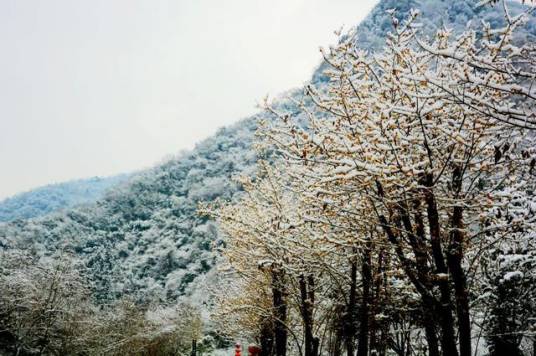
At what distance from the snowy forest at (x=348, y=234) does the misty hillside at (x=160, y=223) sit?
0.46 meters

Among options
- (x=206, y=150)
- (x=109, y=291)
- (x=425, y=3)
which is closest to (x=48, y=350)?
(x=109, y=291)

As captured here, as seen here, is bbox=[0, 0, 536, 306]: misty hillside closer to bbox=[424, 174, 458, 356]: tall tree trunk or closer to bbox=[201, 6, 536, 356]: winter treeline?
bbox=[201, 6, 536, 356]: winter treeline

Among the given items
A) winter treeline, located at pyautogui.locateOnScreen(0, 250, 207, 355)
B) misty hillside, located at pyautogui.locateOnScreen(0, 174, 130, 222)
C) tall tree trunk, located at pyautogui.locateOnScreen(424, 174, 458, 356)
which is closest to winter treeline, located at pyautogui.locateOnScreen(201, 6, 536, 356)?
tall tree trunk, located at pyautogui.locateOnScreen(424, 174, 458, 356)

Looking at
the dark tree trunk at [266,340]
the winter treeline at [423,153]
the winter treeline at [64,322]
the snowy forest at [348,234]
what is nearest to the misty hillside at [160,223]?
the snowy forest at [348,234]

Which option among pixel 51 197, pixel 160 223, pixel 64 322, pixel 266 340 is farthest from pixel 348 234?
pixel 51 197

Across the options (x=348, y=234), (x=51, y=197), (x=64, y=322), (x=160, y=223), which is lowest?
(x=64, y=322)

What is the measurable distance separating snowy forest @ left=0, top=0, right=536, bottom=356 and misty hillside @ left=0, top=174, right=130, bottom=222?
151 ft

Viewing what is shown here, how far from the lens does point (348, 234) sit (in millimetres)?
5164

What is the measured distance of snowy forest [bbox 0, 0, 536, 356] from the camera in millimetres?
4133

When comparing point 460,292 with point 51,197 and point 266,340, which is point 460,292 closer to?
point 266,340

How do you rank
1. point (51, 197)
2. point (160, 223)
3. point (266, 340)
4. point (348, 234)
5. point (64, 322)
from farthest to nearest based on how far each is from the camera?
1. point (51, 197)
2. point (160, 223)
3. point (64, 322)
4. point (266, 340)
5. point (348, 234)

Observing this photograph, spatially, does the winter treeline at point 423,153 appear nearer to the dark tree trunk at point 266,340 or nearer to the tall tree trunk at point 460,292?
the tall tree trunk at point 460,292

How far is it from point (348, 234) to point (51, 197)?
149m

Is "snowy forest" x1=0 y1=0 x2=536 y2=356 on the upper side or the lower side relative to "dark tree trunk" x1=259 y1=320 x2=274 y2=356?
upper
